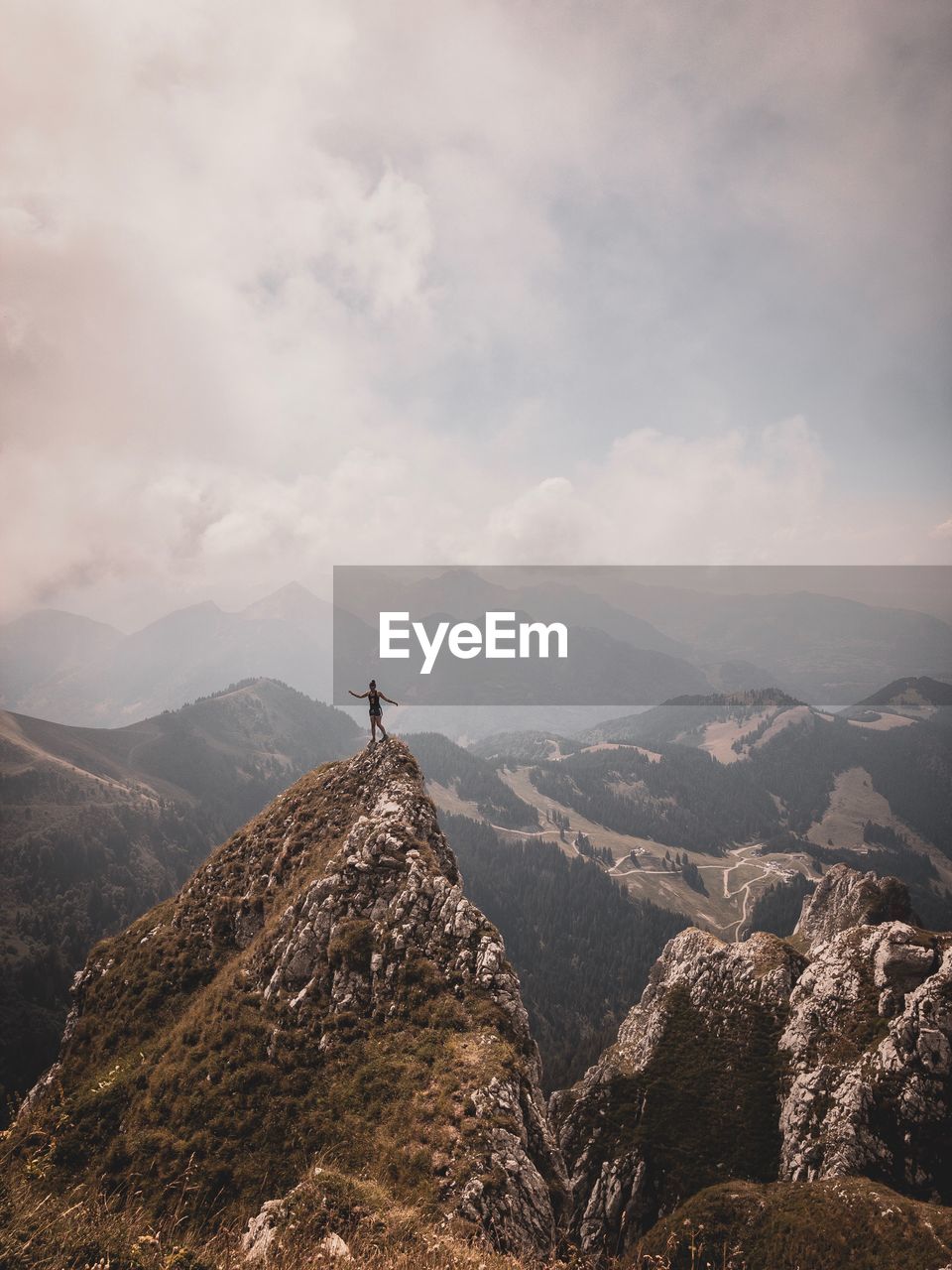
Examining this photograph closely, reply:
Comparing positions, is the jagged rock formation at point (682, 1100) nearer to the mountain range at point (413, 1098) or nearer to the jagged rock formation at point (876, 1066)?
the mountain range at point (413, 1098)

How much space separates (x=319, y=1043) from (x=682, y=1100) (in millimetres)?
43135

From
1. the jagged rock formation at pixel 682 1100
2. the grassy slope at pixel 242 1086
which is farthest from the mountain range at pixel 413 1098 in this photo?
the jagged rock formation at pixel 682 1100

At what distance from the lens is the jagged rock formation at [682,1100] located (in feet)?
147

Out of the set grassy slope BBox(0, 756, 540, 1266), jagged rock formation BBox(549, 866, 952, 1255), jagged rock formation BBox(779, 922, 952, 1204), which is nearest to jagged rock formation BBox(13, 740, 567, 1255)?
grassy slope BBox(0, 756, 540, 1266)

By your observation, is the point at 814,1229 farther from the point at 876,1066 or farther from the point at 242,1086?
the point at 242,1086

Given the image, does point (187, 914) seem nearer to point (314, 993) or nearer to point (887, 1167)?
point (314, 993)

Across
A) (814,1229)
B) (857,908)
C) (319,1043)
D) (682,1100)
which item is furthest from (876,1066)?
(857,908)

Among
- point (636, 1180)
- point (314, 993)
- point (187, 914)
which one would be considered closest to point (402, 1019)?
point (314, 993)

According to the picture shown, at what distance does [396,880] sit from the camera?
119 ft

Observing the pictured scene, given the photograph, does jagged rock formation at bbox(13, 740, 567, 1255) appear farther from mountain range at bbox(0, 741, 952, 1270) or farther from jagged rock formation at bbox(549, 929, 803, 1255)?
jagged rock formation at bbox(549, 929, 803, 1255)

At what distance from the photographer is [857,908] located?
252 ft

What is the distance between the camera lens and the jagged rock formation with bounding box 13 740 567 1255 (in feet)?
74.3

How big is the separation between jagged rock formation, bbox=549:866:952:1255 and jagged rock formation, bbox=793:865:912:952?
15410 millimetres

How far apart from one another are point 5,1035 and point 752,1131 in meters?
281
